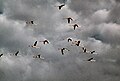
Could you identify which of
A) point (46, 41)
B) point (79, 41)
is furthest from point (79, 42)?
point (46, 41)

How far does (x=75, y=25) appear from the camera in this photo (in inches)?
7003

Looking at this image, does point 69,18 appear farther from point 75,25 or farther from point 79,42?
point 79,42

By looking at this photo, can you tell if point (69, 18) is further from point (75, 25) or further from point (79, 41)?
point (79, 41)

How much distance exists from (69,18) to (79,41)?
594 inches

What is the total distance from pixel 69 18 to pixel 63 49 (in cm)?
1602

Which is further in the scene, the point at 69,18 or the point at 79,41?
the point at 79,41

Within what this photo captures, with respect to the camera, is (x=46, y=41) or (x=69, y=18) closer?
(x=69, y=18)

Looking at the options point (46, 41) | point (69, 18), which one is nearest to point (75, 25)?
point (69, 18)

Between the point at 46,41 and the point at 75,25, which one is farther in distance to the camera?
the point at 46,41

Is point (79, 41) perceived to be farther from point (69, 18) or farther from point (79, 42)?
point (69, 18)

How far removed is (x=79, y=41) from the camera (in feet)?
620

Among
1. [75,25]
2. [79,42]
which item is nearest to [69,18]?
[75,25]

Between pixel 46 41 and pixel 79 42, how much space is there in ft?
41.5

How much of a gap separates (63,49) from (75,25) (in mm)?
14185
